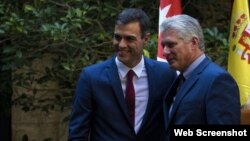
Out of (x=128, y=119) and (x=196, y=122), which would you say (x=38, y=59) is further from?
(x=196, y=122)

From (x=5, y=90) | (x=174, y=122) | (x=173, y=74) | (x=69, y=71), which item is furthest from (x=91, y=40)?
(x=174, y=122)

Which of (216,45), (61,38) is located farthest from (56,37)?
(216,45)

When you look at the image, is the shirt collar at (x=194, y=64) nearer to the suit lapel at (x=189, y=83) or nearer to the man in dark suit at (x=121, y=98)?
the suit lapel at (x=189, y=83)

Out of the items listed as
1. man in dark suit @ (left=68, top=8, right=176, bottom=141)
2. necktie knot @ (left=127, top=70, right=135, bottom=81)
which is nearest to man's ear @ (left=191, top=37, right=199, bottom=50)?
man in dark suit @ (left=68, top=8, right=176, bottom=141)

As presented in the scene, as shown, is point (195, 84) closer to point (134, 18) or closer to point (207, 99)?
point (207, 99)

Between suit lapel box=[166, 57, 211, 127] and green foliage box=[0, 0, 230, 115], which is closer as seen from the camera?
suit lapel box=[166, 57, 211, 127]

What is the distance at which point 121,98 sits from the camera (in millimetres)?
3867

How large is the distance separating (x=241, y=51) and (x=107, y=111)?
2141 millimetres

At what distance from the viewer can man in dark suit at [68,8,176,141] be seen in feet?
12.7

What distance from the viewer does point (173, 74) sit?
161 inches

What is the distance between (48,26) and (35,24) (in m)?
0.35

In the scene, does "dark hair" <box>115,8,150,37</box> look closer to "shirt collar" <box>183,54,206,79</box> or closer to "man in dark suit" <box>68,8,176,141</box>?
"man in dark suit" <box>68,8,176,141</box>

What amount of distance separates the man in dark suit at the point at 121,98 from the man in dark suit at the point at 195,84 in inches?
11.0

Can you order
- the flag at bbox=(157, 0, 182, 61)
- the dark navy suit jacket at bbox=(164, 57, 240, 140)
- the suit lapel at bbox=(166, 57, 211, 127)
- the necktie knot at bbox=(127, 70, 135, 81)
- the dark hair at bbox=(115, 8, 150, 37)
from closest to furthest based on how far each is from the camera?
the dark navy suit jacket at bbox=(164, 57, 240, 140), the suit lapel at bbox=(166, 57, 211, 127), the dark hair at bbox=(115, 8, 150, 37), the necktie knot at bbox=(127, 70, 135, 81), the flag at bbox=(157, 0, 182, 61)
